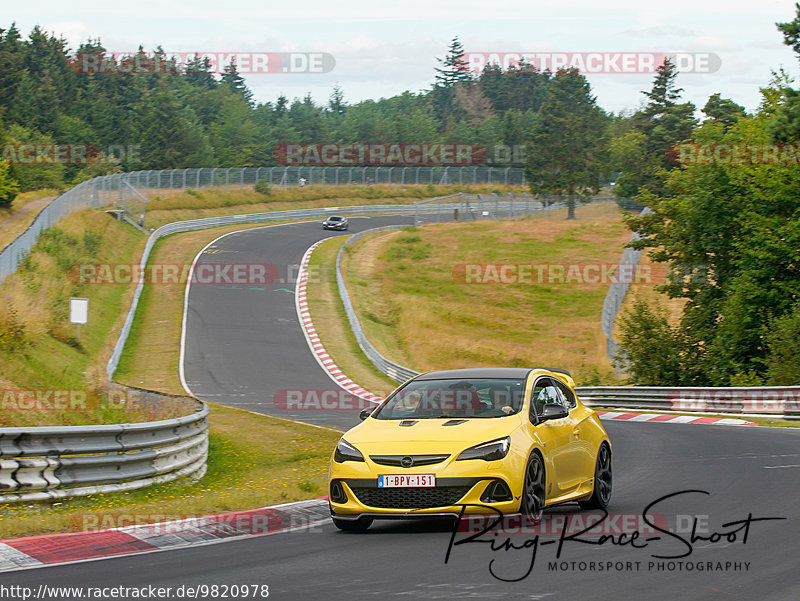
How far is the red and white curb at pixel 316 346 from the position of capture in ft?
110

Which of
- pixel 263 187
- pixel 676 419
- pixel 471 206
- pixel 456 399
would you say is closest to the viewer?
pixel 456 399

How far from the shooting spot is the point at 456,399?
1018cm

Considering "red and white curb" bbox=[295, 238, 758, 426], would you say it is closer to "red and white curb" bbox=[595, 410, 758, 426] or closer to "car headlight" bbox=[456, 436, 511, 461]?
"red and white curb" bbox=[595, 410, 758, 426]

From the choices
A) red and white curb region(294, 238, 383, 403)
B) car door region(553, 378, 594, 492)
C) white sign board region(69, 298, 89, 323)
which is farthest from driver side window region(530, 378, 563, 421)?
white sign board region(69, 298, 89, 323)

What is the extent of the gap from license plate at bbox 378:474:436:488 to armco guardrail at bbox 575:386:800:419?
19153mm

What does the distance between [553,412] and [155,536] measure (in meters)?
3.87

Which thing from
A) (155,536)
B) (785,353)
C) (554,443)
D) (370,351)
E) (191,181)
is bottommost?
(370,351)

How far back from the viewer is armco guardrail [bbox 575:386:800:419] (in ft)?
85.7

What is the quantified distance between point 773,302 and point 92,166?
220 ft

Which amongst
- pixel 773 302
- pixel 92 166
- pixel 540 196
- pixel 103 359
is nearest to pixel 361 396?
→ pixel 103 359

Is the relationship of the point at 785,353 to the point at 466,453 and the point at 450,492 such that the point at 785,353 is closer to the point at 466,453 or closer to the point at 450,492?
the point at 466,453

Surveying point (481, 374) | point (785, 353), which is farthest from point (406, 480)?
point (785, 353)

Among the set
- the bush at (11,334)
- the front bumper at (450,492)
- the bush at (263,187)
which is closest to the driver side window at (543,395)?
the front bumper at (450,492)

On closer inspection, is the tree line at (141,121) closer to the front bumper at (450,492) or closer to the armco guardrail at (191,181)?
the armco guardrail at (191,181)
